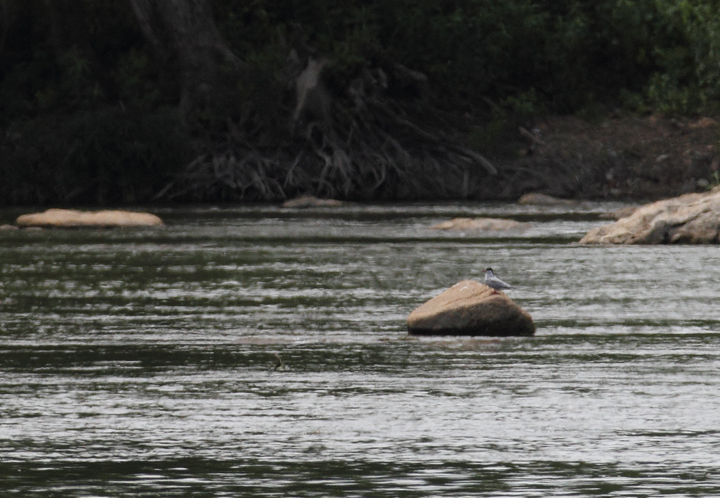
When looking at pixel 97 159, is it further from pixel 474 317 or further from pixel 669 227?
pixel 474 317

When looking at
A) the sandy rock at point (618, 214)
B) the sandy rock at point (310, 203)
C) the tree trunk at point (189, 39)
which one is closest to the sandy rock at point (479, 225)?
the sandy rock at point (618, 214)

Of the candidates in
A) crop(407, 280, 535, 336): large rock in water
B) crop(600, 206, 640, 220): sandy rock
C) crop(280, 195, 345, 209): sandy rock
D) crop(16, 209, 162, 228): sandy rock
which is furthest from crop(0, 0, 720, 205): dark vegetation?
crop(407, 280, 535, 336): large rock in water

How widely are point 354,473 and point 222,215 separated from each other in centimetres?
Result: 2755

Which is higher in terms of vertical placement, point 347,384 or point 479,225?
point 479,225

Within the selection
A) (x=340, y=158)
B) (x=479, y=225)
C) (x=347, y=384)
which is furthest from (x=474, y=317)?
(x=340, y=158)

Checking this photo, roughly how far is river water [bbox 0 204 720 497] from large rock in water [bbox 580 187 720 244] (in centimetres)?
461

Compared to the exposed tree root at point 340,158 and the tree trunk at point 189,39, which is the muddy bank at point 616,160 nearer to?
the exposed tree root at point 340,158

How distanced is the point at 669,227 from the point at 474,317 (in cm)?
1304

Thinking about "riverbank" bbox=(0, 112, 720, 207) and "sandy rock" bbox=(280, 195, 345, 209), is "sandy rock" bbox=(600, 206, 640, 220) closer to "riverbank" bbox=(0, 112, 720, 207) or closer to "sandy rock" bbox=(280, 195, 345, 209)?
"sandy rock" bbox=(280, 195, 345, 209)

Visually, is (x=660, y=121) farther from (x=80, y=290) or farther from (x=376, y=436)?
(x=376, y=436)

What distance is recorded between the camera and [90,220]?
31.8m

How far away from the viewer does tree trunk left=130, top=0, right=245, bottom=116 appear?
138 ft

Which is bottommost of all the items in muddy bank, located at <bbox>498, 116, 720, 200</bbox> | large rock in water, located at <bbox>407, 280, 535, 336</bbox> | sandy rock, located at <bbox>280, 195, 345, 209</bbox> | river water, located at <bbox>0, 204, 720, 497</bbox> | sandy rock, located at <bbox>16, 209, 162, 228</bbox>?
river water, located at <bbox>0, 204, 720, 497</bbox>

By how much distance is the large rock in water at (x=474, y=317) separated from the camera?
530 inches
